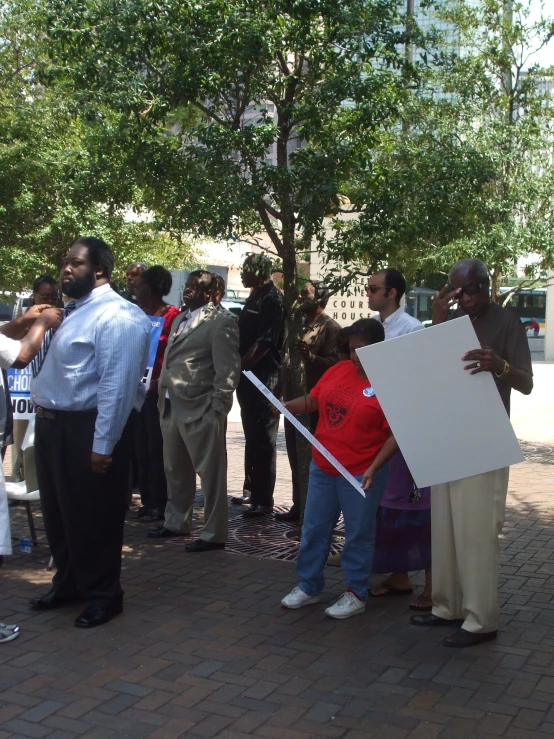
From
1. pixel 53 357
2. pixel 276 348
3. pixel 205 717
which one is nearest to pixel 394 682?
pixel 205 717

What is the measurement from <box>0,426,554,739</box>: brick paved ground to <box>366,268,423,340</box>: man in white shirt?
1640 mm

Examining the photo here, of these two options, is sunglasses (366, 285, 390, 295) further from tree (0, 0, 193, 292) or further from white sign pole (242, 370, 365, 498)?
tree (0, 0, 193, 292)

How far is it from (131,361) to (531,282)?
7.54 metres

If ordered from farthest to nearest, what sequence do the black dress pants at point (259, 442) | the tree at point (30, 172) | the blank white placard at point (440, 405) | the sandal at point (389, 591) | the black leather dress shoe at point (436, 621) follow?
the tree at point (30, 172)
the black dress pants at point (259, 442)
the sandal at point (389, 591)
the black leather dress shoe at point (436, 621)
the blank white placard at point (440, 405)

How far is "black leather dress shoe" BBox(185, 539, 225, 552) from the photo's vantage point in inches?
255

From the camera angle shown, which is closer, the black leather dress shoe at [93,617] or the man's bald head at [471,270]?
the man's bald head at [471,270]

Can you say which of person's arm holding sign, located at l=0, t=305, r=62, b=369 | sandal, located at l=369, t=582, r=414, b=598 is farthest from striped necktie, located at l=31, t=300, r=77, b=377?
sandal, located at l=369, t=582, r=414, b=598

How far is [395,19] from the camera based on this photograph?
6.38m

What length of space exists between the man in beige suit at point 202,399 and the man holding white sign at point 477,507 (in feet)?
6.84

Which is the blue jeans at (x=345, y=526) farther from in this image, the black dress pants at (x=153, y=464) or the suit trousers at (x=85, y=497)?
the black dress pants at (x=153, y=464)

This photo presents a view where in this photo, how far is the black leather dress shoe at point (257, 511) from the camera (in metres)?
7.59

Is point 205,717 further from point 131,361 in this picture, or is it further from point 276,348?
point 276,348

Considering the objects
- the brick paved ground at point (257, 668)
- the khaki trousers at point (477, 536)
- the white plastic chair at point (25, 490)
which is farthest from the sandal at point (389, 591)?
the white plastic chair at point (25, 490)

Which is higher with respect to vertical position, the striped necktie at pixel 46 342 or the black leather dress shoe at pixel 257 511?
the striped necktie at pixel 46 342
